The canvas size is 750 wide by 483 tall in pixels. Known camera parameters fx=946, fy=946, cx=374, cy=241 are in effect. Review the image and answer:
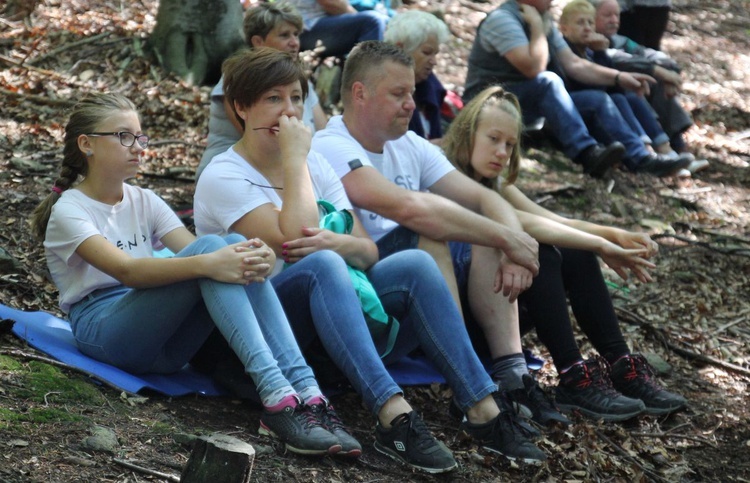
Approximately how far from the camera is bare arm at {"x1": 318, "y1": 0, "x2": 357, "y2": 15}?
7297 mm

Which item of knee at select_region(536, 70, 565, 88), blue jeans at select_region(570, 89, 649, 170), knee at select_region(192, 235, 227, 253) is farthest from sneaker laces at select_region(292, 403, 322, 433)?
blue jeans at select_region(570, 89, 649, 170)

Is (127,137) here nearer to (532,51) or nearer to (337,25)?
(337,25)

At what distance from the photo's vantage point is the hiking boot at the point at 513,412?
393 cm

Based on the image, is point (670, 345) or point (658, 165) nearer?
point (670, 345)

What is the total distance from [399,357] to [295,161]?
1.05m

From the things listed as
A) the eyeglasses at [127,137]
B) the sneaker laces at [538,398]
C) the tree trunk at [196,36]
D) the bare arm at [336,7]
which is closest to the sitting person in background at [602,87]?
the bare arm at [336,7]

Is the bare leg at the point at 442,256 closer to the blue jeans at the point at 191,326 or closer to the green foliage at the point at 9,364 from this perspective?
the blue jeans at the point at 191,326

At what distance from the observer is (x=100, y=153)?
147 inches

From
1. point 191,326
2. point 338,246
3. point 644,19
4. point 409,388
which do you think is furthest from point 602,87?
point 191,326

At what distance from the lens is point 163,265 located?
3.46 meters

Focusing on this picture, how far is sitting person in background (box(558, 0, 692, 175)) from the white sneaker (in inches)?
4.4

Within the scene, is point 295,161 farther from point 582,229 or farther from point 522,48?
point 522,48

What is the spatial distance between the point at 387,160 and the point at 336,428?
1.67 metres

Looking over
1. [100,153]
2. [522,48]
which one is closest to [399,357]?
[100,153]
